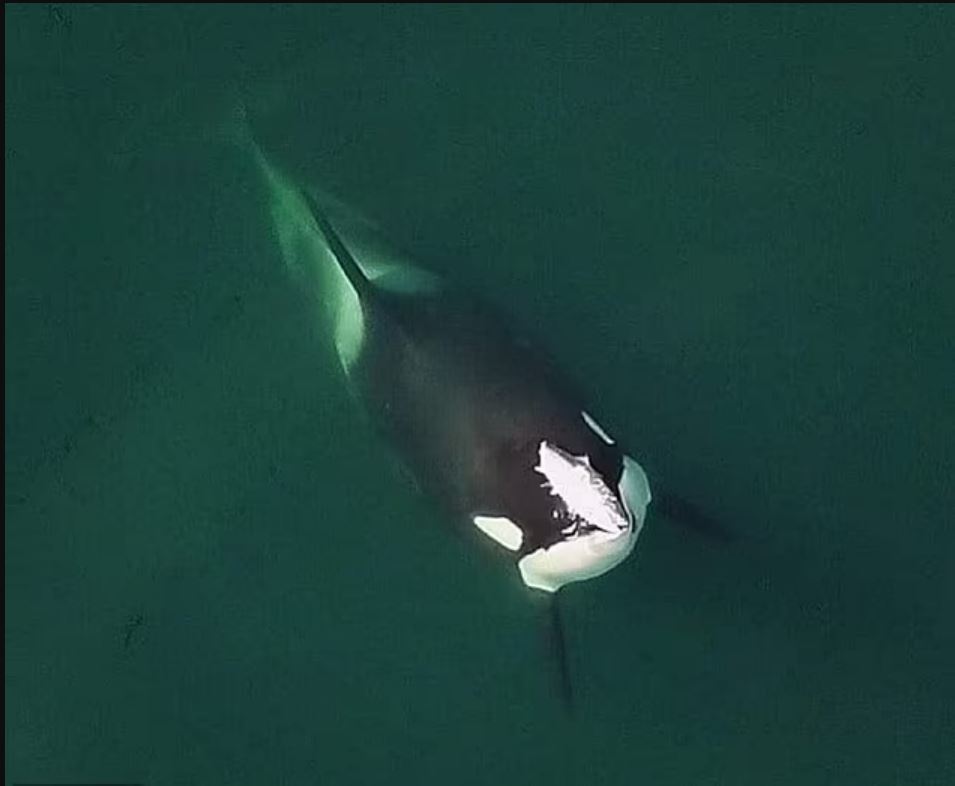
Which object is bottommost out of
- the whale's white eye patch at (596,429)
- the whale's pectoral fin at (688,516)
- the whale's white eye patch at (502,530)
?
the whale's white eye patch at (502,530)

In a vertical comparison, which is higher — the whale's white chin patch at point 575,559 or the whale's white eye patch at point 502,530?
the whale's white eye patch at point 502,530

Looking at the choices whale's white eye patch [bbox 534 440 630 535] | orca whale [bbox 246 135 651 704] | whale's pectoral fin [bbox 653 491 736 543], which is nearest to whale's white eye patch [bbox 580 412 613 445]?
orca whale [bbox 246 135 651 704]

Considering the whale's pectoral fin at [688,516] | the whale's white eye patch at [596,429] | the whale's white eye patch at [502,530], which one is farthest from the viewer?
the whale's pectoral fin at [688,516]

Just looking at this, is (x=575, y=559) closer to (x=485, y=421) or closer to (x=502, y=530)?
(x=502, y=530)

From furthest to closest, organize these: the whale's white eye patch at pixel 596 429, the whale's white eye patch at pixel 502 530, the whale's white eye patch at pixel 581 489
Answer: the whale's white eye patch at pixel 596 429 < the whale's white eye patch at pixel 502 530 < the whale's white eye patch at pixel 581 489

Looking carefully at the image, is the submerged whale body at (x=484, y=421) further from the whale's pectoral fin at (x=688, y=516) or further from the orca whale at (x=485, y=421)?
the whale's pectoral fin at (x=688, y=516)

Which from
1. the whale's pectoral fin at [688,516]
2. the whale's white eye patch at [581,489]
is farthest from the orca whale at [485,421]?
the whale's pectoral fin at [688,516]

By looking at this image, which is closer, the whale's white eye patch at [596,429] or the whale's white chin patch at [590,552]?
the whale's white chin patch at [590,552]
